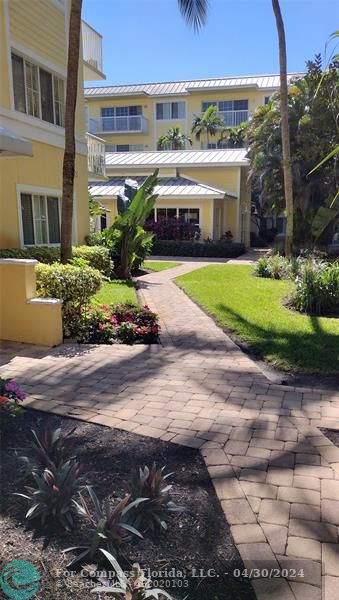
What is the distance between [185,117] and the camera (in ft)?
138

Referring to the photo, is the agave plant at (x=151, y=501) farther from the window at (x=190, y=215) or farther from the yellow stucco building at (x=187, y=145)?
the window at (x=190, y=215)

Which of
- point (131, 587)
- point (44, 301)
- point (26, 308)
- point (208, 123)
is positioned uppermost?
point (208, 123)

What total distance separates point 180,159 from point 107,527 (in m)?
27.9

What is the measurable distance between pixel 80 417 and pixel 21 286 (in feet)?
10.8

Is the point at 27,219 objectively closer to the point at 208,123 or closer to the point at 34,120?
the point at 34,120

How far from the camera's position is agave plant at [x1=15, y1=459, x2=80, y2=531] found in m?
2.72

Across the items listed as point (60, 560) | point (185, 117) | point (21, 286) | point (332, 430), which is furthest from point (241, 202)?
point (60, 560)

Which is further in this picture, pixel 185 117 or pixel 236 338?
pixel 185 117

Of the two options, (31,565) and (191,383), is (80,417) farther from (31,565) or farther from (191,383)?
(31,565)

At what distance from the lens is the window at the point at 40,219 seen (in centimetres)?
1120

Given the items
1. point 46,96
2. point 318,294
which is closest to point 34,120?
point 46,96

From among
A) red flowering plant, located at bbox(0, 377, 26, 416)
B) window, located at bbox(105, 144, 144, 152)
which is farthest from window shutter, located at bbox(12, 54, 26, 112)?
window, located at bbox(105, 144, 144, 152)

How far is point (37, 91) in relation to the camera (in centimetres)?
1170

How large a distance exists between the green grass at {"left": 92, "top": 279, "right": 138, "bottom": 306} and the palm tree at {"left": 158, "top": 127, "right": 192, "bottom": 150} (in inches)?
1144
